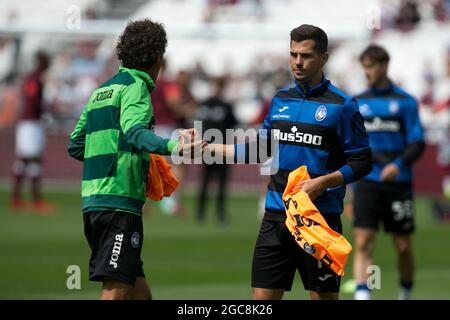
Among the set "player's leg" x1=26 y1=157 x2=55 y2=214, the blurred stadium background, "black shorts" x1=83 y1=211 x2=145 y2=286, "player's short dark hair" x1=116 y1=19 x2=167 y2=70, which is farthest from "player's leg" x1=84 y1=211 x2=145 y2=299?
"player's leg" x1=26 y1=157 x2=55 y2=214

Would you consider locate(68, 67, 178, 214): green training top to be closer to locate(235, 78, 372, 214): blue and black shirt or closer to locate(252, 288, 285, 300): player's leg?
locate(235, 78, 372, 214): blue and black shirt

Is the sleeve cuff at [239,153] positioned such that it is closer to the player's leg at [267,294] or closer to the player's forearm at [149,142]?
the player's forearm at [149,142]

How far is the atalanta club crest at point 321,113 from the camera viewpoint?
787 cm

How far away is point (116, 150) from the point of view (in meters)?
7.52

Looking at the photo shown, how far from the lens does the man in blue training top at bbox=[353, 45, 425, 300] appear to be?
11.8m

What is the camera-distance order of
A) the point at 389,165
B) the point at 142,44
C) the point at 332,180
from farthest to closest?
the point at 389,165 < the point at 332,180 < the point at 142,44

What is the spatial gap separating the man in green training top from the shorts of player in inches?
566

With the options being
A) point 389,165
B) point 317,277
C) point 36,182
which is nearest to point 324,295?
point 317,277

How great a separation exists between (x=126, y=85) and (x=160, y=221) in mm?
13357

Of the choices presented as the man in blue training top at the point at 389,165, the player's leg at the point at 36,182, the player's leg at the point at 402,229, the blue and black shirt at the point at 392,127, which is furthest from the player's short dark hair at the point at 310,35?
the player's leg at the point at 36,182

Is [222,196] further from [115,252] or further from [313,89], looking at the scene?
[115,252]

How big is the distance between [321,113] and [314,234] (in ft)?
3.10
